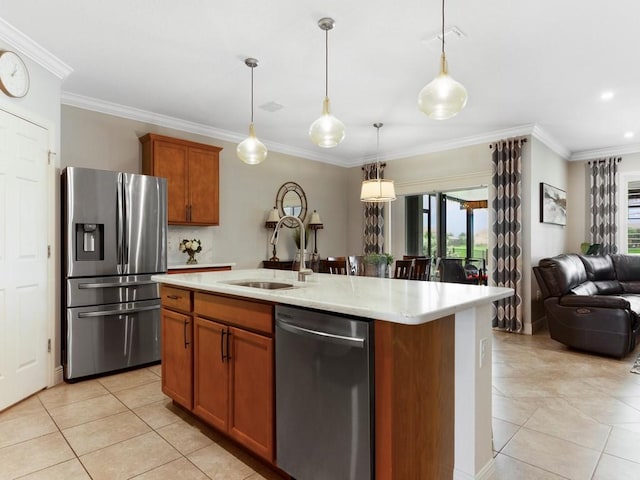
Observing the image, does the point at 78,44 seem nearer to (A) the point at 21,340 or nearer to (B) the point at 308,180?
(A) the point at 21,340

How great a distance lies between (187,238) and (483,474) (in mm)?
3926

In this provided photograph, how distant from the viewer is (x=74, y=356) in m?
3.29

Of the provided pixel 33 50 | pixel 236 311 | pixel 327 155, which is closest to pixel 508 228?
pixel 327 155

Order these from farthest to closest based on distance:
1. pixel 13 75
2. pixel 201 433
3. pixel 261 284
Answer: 1. pixel 13 75
2. pixel 261 284
3. pixel 201 433

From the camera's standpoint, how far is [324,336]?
1635 millimetres

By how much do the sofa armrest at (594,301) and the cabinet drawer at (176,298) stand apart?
3840 mm

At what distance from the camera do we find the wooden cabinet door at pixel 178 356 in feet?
8.16

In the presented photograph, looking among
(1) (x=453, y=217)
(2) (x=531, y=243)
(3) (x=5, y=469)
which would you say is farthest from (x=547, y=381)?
(1) (x=453, y=217)

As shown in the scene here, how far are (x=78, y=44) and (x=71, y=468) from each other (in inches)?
113

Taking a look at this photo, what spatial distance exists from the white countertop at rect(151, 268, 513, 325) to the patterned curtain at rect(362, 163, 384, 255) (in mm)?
4061

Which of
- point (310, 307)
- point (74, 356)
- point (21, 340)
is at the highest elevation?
point (310, 307)

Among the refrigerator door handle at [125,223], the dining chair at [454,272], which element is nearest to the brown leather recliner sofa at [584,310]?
the dining chair at [454,272]

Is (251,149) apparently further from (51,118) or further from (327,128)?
(51,118)

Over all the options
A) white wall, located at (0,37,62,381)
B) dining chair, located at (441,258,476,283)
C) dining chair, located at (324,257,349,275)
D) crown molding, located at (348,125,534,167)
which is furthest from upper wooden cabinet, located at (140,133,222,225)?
dining chair, located at (441,258,476,283)
